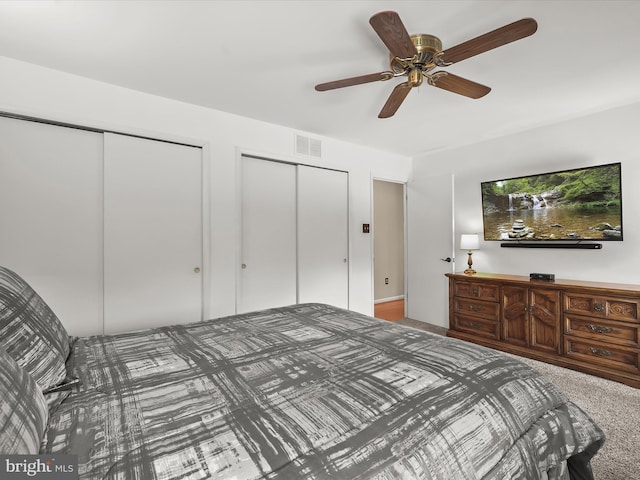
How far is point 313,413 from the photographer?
0.94 m

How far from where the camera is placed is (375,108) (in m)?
3.00

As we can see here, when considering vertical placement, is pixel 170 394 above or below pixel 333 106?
below

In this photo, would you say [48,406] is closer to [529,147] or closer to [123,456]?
[123,456]

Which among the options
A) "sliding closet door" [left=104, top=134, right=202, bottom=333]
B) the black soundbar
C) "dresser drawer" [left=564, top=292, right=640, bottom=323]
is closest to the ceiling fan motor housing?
"sliding closet door" [left=104, top=134, right=202, bottom=333]

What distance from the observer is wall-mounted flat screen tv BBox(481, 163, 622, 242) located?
297 cm

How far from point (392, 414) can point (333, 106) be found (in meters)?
2.69

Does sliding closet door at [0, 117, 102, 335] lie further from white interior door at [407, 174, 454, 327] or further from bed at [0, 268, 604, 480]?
white interior door at [407, 174, 454, 327]

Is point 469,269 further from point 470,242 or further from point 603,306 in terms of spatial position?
point 603,306

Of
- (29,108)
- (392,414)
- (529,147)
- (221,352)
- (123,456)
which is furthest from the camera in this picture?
(529,147)

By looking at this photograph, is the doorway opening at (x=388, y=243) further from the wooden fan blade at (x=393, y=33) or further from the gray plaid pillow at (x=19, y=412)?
the gray plaid pillow at (x=19, y=412)

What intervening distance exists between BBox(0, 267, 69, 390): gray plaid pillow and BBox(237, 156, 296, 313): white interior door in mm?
1934

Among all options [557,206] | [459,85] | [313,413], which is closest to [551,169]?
[557,206]

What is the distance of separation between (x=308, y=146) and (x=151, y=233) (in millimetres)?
1970

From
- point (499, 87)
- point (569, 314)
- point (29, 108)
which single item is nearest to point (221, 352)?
point (29, 108)
